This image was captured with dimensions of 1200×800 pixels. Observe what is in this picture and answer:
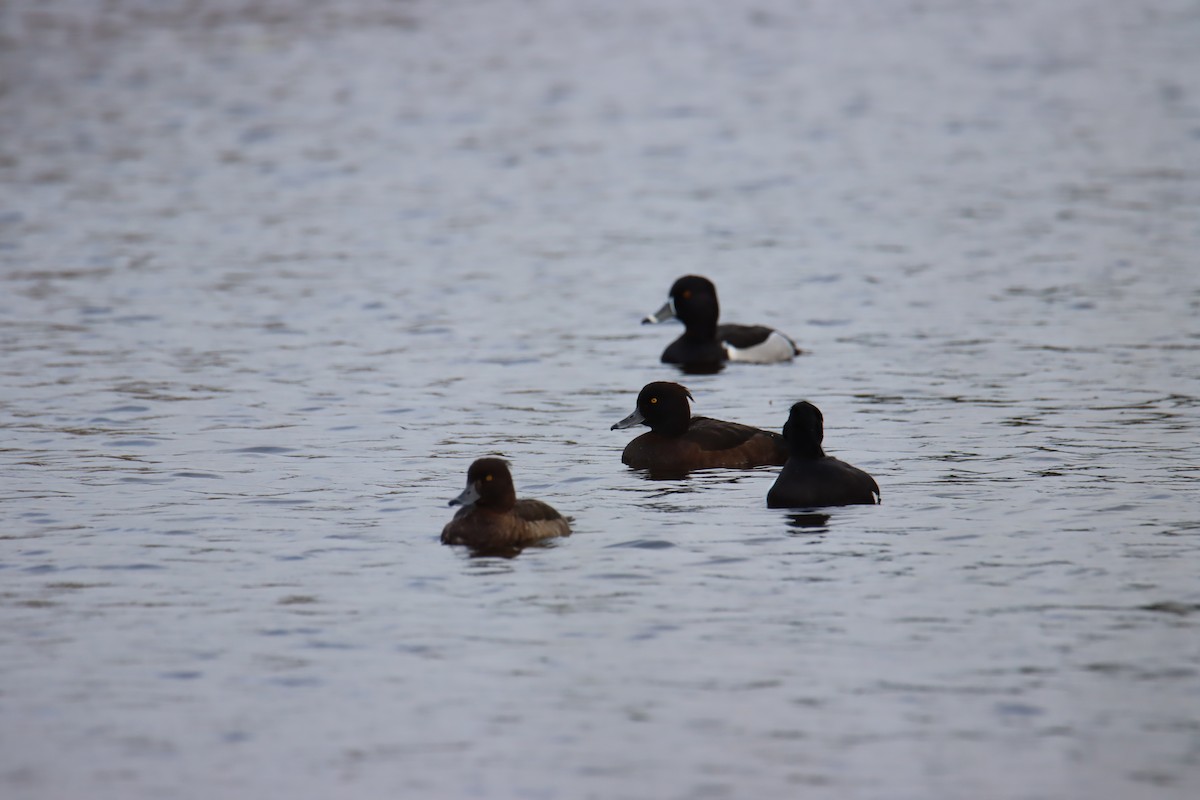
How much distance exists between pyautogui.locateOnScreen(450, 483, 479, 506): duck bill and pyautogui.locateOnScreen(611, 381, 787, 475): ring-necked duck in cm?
289

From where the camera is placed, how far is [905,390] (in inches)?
714

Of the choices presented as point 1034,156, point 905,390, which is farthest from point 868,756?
point 1034,156

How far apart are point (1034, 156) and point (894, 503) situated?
22858 mm

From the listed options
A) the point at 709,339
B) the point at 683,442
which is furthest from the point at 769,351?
the point at 683,442

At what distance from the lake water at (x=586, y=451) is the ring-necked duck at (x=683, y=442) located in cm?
40

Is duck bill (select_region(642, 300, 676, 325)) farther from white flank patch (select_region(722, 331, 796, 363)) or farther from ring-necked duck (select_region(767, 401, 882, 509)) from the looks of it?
ring-necked duck (select_region(767, 401, 882, 509))

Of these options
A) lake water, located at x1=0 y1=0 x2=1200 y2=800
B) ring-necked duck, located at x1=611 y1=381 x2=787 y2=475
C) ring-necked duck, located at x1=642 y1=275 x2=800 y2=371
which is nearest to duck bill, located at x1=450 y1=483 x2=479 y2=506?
lake water, located at x1=0 y1=0 x2=1200 y2=800

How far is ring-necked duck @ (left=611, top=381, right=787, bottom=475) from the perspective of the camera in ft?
48.9

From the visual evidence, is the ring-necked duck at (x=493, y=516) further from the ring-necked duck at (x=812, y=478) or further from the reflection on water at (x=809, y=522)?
the ring-necked duck at (x=812, y=478)

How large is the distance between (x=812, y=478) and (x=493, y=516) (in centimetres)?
248

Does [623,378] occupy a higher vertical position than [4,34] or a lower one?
lower

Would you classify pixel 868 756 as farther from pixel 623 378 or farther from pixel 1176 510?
pixel 623 378

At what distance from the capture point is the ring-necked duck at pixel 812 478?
43.0 feet

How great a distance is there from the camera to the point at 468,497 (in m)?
12.2
